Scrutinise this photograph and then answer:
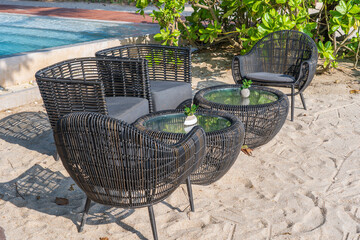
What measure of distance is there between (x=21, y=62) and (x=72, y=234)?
3.22 meters

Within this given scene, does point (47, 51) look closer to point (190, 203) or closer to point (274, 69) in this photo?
point (274, 69)

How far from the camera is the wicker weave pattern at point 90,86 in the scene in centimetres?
309

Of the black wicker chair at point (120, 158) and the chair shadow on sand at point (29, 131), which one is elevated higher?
the black wicker chair at point (120, 158)

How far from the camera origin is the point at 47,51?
5406mm

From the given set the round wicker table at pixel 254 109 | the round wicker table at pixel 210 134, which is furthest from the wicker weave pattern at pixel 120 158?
the round wicker table at pixel 254 109

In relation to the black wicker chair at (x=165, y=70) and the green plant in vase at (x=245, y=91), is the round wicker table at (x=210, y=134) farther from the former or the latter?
the black wicker chair at (x=165, y=70)

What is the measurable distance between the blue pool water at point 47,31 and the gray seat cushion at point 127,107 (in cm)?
502

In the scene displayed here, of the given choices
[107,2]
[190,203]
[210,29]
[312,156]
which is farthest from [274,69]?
[107,2]

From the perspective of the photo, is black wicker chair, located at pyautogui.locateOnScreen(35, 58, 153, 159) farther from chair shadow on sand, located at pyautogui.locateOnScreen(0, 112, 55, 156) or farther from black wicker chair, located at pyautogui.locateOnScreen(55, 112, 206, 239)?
black wicker chair, located at pyautogui.locateOnScreen(55, 112, 206, 239)

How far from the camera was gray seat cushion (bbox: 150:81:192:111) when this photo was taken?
3.86 metres

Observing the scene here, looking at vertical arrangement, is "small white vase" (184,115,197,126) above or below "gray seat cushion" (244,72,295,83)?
above

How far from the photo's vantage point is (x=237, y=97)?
3.73 metres

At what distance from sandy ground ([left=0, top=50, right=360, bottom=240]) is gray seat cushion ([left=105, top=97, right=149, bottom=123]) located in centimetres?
63

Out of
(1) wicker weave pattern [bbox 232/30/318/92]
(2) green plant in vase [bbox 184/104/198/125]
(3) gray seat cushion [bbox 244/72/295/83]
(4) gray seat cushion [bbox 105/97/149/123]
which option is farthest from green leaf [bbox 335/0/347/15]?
(2) green plant in vase [bbox 184/104/198/125]
